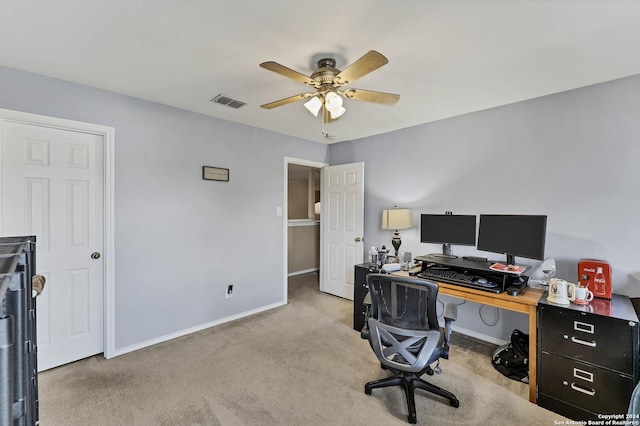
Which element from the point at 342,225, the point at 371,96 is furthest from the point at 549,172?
the point at 342,225

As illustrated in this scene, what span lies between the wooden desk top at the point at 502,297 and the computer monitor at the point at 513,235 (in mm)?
300

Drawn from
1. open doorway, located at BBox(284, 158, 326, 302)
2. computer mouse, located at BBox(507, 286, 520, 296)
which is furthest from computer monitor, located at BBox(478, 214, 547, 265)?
open doorway, located at BBox(284, 158, 326, 302)

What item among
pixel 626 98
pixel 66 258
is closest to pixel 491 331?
pixel 626 98

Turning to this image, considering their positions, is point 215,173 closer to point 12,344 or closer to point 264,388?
point 264,388

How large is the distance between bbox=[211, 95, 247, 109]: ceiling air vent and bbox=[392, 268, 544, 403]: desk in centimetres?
262

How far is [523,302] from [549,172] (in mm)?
1284

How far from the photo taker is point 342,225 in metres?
4.33

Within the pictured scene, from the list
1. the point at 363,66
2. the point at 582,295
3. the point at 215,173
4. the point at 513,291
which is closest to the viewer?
the point at 363,66

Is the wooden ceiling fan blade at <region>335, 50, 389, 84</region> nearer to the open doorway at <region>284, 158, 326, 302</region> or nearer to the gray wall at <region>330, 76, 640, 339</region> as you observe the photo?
the gray wall at <region>330, 76, 640, 339</region>

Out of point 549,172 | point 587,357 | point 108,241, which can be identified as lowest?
point 587,357

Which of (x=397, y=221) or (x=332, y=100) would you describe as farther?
(x=397, y=221)

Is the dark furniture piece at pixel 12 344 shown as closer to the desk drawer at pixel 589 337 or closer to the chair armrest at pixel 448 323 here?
the chair armrest at pixel 448 323

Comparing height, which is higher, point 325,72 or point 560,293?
point 325,72

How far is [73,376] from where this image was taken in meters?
2.34
